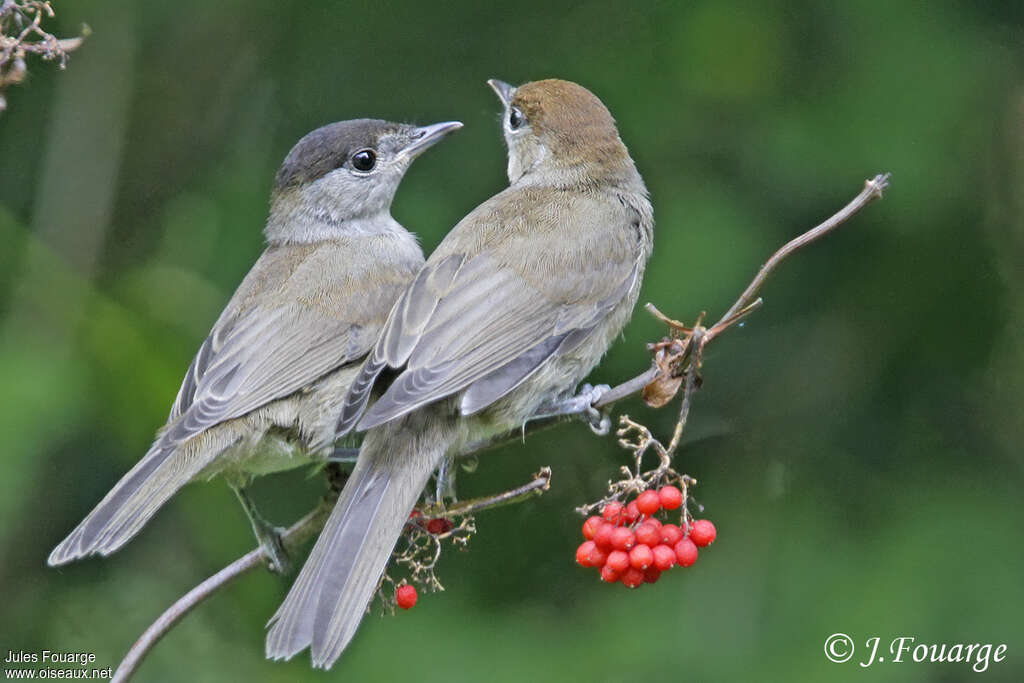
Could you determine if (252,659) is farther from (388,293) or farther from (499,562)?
(388,293)

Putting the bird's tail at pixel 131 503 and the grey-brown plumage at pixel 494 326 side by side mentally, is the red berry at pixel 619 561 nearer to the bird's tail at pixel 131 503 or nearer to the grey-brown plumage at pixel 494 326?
the grey-brown plumage at pixel 494 326

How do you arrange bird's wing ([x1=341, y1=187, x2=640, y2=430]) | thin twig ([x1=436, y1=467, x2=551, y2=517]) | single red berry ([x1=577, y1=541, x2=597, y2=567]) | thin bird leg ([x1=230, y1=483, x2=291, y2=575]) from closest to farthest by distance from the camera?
thin twig ([x1=436, y1=467, x2=551, y2=517]) → single red berry ([x1=577, y1=541, x2=597, y2=567]) → bird's wing ([x1=341, y1=187, x2=640, y2=430]) → thin bird leg ([x1=230, y1=483, x2=291, y2=575])

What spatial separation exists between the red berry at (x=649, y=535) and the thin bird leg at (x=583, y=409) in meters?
0.48

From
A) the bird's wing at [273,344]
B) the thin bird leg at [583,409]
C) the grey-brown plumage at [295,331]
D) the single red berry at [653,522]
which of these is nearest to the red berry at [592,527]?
the single red berry at [653,522]

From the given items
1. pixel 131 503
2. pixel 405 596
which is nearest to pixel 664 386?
pixel 405 596

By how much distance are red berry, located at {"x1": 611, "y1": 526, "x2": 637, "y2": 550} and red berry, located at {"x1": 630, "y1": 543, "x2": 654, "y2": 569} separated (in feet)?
0.08

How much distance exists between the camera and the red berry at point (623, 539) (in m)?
3.18

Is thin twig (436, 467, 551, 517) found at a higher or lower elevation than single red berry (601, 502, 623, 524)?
higher

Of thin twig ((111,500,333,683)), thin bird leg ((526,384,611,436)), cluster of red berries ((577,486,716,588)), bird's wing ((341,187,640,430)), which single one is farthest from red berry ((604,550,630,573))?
thin twig ((111,500,333,683))

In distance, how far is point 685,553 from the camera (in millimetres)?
3215

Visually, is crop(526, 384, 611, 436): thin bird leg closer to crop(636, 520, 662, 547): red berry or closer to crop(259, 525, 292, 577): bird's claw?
crop(636, 520, 662, 547): red berry

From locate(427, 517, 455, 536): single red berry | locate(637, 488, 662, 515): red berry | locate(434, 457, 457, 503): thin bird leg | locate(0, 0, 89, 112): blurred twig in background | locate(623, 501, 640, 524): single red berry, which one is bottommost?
locate(434, 457, 457, 503): thin bird leg

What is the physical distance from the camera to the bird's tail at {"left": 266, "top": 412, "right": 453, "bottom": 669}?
314cm

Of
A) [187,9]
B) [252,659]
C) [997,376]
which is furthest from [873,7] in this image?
[252,659]
